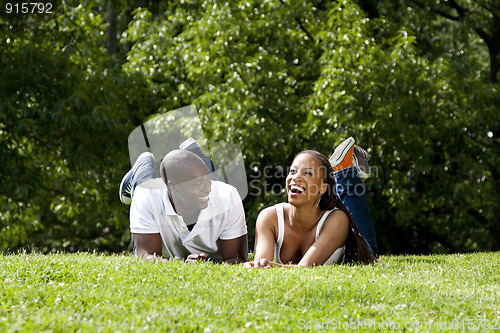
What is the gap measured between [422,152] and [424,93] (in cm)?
110

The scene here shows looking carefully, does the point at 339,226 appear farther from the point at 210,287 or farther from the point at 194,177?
the point at 210,287

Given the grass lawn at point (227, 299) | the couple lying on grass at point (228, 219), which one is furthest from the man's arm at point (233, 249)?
the grass lawn at point (227, 299)

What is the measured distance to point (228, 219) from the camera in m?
6.58

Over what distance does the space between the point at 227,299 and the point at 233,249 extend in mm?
1825

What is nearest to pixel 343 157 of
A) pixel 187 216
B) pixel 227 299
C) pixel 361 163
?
pixel 361 163

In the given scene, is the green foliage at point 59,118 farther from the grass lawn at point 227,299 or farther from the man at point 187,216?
the grass lawn at point 227,299

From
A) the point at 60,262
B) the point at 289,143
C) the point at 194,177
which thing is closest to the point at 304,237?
the point at 194,177

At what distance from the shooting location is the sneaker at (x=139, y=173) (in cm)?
698

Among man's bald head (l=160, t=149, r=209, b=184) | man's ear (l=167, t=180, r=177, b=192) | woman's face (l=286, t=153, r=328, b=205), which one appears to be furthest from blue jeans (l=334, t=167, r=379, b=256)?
man's ear (l=167, t=180, r=177, b=192)

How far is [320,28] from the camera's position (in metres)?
13.8

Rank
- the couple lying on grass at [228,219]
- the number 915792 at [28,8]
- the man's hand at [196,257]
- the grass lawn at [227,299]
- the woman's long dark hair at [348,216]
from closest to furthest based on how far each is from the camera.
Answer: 1. the grass lawn at [227,299]
2. the man's hand at [196,257]
3. the couple lying on grass at [228,219]
4. the woman's long dark hair at [348,216]
5. the number 915792 at [28,8]

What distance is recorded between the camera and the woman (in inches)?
257

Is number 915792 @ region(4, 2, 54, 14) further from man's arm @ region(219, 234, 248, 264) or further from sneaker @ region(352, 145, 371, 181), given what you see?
man's arm @ region(219, 234, 248, 264)

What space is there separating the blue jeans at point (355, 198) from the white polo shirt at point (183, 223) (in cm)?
187
